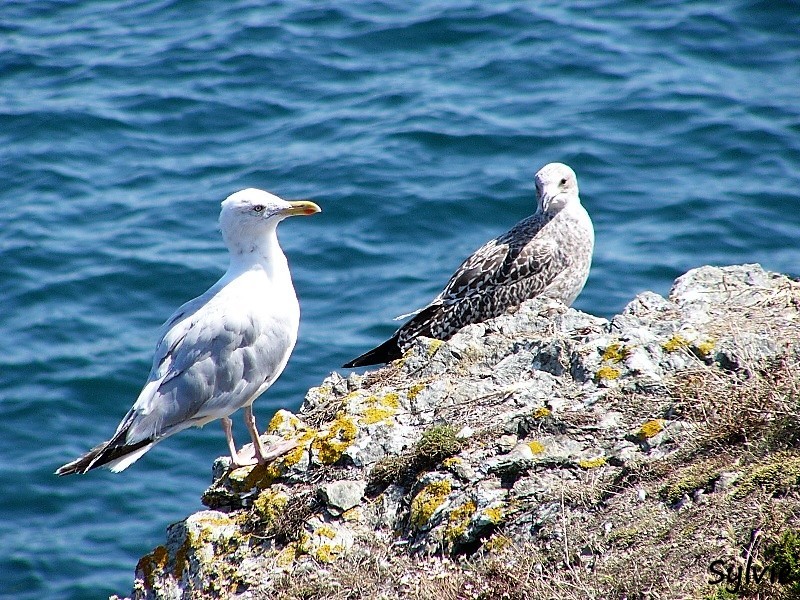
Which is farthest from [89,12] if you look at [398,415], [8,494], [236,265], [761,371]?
[761,371]

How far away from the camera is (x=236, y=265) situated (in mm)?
5891

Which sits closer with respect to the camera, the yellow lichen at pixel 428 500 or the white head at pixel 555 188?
the yellow lichen at pixel 428 500

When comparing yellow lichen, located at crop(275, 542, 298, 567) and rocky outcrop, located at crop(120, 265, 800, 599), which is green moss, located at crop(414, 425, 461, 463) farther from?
yellow lichen, located at crop(275, 542, 298, 567)

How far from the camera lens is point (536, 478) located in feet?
14.1

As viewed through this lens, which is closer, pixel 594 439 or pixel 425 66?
pixel 594 439

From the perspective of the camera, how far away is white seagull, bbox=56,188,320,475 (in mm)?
5281

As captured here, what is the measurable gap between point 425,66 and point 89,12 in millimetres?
5413

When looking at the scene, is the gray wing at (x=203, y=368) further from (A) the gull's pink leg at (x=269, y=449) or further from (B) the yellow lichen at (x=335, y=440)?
(B) the yellow lichen at (x=335, y=440)

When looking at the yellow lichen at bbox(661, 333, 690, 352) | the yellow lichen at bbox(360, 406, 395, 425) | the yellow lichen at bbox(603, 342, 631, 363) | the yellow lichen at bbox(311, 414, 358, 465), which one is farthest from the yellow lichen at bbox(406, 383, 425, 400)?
the yellow lichen at bbox(661, 333, 690, 352)

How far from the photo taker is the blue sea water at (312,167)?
9148 millimetres

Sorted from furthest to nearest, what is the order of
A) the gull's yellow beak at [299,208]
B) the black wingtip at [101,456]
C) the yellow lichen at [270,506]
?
the gull's yellow beak at [299,208] < the black wingtip at [101,456] < the yellow lichen at [270,506]

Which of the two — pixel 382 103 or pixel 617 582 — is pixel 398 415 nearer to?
pixel 617 582

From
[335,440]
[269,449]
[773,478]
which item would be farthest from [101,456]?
[773,478]

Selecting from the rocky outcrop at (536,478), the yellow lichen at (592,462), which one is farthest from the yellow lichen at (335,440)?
the yellow lichen at (592,462)
